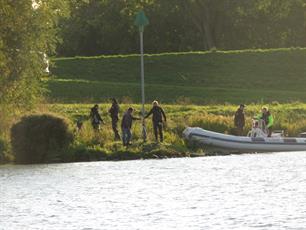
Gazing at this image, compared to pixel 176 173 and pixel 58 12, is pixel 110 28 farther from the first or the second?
pixel 176 173

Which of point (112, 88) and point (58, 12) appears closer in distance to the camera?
point (58, 12)

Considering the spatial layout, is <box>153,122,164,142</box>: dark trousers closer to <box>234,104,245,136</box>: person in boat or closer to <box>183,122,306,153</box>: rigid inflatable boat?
<box>183,122,306,153</box>: rigid inflatable boat

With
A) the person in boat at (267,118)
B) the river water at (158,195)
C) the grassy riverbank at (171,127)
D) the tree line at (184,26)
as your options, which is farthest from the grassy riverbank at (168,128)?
the tree line at (184,26)

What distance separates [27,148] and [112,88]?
25.1m

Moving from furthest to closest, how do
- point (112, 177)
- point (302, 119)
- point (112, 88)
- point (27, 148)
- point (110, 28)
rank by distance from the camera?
1. point (110, 28)
2. point (112, 88)
3. point (302, 119)
4. point (27, 148)
5. point (112, 177)

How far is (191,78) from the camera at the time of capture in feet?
227

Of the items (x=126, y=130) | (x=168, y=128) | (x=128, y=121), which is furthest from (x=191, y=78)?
(x=126, y=130)

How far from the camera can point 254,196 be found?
26188mm

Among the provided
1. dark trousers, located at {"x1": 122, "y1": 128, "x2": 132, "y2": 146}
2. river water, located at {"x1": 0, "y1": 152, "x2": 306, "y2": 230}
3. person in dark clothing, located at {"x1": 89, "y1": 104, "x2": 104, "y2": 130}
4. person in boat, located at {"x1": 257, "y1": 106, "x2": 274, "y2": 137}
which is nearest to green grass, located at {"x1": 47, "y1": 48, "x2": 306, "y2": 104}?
person in boat, located at {"x1": 257, "y1": 106, "x2": 274, "y2": 137}

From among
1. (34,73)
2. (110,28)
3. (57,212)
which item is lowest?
(57,212)

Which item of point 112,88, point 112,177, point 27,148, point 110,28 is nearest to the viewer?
point 112,177

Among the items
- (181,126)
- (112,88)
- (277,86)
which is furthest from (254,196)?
(277,86)

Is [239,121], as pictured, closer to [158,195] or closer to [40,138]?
[40,138]

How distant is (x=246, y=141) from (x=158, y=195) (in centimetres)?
1384
